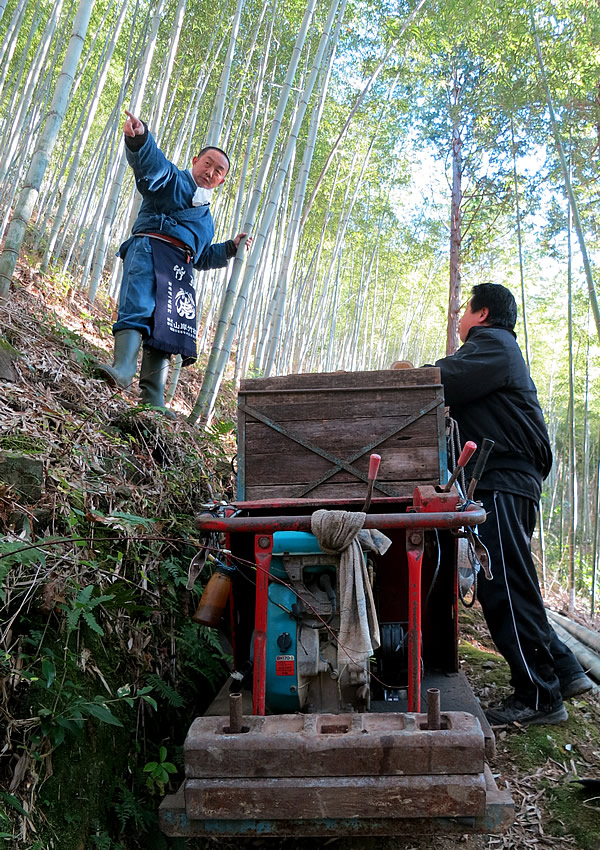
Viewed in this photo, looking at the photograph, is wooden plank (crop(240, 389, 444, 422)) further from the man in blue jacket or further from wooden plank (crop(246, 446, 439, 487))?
the man in blue jacket

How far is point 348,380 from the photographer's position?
2.68 meters

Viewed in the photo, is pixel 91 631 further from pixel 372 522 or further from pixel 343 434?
pixel 343 434

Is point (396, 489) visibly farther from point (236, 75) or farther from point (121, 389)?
point (236, 75)

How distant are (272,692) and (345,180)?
1228 centimetres

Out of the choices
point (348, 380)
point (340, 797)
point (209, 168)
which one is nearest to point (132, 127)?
point (209, 168)

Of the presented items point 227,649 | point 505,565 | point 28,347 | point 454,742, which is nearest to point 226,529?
point 454,742

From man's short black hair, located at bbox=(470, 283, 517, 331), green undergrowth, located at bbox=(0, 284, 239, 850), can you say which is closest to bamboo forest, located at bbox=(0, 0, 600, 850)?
green undergrowth, located at bbox=(0, 284, 239, 850)

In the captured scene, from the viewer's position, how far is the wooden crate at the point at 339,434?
260 centimetres

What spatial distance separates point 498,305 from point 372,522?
70.2 inches

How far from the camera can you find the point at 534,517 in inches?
116

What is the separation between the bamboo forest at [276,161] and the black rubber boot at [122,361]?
10cm

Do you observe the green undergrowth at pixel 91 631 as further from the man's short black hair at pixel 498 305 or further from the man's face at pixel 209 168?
the man's short black hair at pixel 498 305

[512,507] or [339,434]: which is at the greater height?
[339,434]

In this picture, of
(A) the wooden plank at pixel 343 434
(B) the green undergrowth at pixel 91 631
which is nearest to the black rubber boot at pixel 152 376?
(B) the green undergrowth at pixel 91 631
